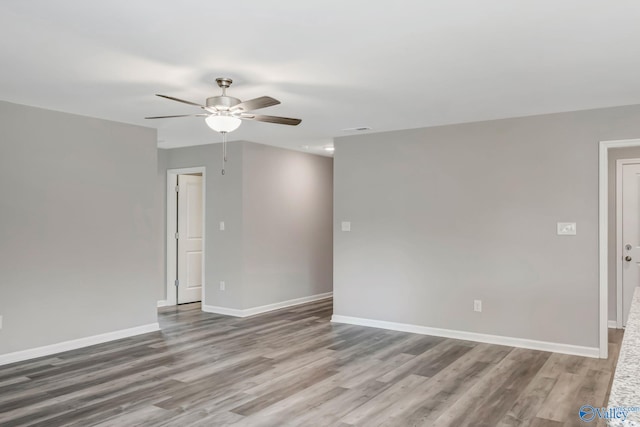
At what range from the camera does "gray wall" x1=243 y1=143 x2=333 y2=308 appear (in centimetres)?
645

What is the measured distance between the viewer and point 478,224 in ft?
16.7

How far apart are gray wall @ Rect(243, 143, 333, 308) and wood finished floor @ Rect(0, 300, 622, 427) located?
1.40m

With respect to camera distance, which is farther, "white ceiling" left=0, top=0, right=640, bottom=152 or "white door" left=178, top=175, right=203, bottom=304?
"white door" left=178, top=175, right=203, bottom=304

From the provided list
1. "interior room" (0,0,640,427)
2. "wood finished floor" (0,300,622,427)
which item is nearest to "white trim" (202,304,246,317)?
"interior room" (0,0,640,427)

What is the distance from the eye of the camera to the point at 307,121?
16.7 feet

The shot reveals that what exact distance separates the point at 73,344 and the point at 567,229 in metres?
4.97

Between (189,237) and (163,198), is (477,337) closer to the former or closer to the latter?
(189,237)

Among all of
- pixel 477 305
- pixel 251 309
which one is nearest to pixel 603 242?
pixel 477 305

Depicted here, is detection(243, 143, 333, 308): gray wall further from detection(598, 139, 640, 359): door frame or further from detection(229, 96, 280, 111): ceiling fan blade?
detection(598, 139, 640, 359): door frame

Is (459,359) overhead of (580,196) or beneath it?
beneath

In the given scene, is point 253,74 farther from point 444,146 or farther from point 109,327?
point 109,327

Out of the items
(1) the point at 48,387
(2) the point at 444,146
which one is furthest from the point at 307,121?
(1) the point at 48,387

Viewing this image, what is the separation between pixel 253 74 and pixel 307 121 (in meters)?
1.71

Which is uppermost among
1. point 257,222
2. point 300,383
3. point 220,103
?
point 220,103
